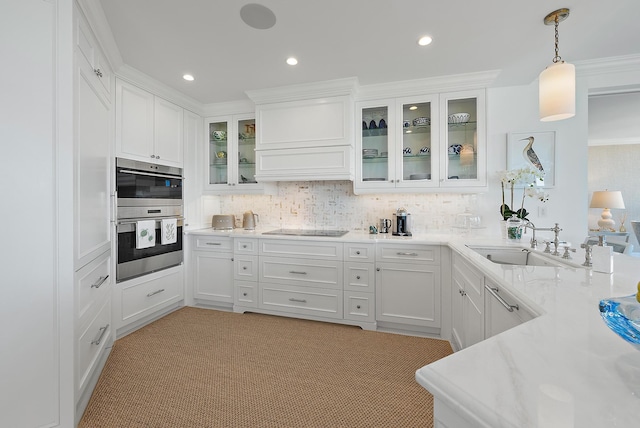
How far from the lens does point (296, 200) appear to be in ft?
11.4

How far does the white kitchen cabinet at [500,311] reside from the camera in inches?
43.8

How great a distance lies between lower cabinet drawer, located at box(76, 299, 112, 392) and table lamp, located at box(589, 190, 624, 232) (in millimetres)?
4573

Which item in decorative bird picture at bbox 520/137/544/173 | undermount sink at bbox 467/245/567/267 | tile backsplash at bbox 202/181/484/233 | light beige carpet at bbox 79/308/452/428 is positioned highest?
decorative bird picture at bbox 520/137/544/173

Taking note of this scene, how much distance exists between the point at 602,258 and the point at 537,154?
6.16ft

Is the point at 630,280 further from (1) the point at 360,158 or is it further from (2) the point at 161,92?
(2) the point at 161,92

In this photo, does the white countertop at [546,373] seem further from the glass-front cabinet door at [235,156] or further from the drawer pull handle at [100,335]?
the glass-front cabinet door at [235,156]

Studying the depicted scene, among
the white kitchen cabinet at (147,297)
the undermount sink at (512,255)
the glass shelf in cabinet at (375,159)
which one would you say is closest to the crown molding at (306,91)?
the glass shelf in cabinet at (375,159)

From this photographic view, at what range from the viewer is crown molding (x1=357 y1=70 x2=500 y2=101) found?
8.47ft

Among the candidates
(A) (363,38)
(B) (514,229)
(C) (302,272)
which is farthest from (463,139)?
(C) (302,272)

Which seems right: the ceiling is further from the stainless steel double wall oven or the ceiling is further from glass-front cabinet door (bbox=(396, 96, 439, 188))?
the stainless steel double wall oven

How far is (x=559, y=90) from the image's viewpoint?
1706 mm

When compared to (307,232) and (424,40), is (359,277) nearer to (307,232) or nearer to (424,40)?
(307,232)

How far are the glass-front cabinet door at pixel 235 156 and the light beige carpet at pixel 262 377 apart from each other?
1.58 meters

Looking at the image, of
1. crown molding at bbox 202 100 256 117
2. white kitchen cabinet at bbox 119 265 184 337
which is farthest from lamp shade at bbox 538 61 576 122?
white kitchen cabinet at bbox 119 265 184 337
